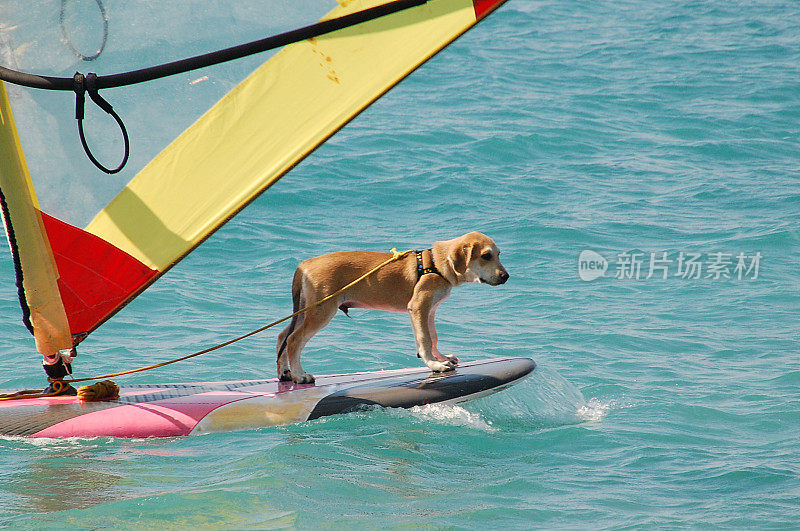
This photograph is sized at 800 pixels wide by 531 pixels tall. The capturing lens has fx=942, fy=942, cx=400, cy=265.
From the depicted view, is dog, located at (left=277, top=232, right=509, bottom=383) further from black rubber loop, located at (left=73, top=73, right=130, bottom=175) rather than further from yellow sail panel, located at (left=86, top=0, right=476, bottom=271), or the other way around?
black rubber loop, located at (left=73, top=73, right=130, bottom=175)

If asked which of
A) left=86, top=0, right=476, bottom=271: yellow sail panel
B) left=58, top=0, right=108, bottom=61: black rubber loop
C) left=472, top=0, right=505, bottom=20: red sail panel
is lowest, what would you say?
left=86, top=0, right=476, bottom=271: yellow sail panel

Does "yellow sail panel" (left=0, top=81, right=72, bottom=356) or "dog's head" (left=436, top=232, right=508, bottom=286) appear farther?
"dog's head" (left=436, top=232, right=508, bottom=286)

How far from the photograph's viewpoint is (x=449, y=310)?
31.6 ft

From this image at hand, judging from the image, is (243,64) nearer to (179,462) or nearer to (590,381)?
(179,462)

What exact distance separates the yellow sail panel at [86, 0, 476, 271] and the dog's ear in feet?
4.38

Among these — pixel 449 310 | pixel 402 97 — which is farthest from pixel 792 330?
pixel 402 97

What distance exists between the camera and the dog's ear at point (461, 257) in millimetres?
6004

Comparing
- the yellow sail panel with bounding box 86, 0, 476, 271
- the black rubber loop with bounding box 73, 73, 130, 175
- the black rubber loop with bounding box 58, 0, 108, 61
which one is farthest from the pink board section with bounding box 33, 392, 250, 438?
the black rubber loop with bounding box 58, 0, 108, 61

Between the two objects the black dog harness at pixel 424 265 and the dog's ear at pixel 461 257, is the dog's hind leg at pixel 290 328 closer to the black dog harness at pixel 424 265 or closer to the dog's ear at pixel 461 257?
the black dog harness at pixel 424 265

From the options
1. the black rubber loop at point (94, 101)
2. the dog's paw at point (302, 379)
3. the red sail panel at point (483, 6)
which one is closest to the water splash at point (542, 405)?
the dog's paw at point (302, 379)

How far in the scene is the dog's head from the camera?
598cm

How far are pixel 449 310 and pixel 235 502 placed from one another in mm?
4730

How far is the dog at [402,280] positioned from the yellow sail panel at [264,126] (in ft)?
3.00

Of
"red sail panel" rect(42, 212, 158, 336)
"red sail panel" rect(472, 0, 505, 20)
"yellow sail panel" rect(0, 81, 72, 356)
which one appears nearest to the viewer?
"red sail panel" rect(472, 0, 505, 20)
